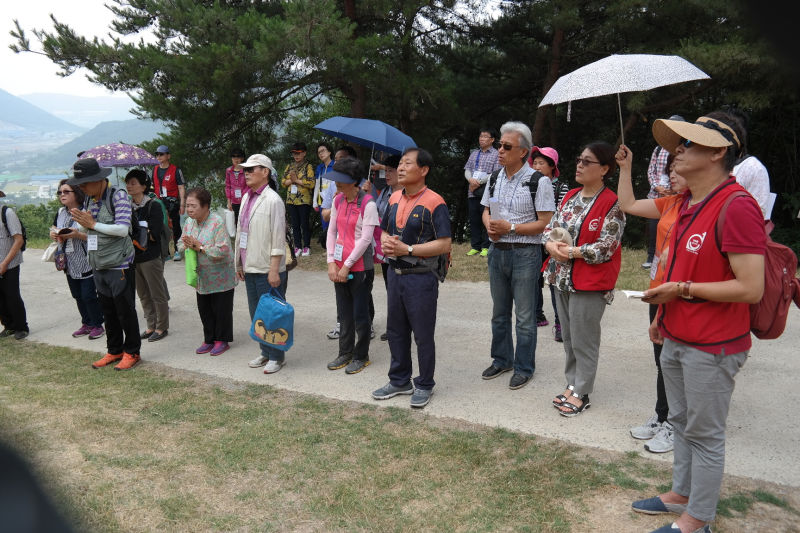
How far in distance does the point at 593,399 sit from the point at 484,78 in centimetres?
1140

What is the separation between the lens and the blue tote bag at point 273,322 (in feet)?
17.9

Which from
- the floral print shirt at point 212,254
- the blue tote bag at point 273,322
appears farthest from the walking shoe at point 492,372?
the floral print shirt at point 212,254

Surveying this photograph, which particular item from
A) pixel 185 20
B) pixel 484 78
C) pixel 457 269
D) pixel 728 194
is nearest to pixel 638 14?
pixel 484 78

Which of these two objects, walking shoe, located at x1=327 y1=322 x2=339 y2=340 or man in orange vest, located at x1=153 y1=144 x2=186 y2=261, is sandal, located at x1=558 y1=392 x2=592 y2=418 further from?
man in orange vest, located at x1=153 y1=144 x2=186 y2=261

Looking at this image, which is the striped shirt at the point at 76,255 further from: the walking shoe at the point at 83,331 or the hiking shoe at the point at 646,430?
the hiking shoe at the point at 646,430

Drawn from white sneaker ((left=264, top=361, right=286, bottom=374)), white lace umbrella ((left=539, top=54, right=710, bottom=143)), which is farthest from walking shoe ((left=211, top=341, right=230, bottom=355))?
white lace umbrella ((left=539, top=54, right=710, bottom=143))

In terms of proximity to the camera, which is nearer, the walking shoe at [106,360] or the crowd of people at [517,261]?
the crowd of people at [517,261]

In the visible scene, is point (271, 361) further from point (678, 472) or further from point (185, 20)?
point (185, 20)

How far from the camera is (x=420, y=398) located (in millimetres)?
4785

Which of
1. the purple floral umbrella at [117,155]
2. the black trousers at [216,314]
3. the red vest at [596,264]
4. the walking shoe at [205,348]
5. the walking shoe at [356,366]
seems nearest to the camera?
the red vest at [596,264]

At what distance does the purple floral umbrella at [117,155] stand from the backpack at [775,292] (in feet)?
22.6

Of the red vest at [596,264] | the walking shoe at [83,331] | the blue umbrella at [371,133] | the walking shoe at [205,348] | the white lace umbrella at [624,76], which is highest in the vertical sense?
the white lace umbrella at [624,76]

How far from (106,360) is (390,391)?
313 centimetres

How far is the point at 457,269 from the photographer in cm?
946
